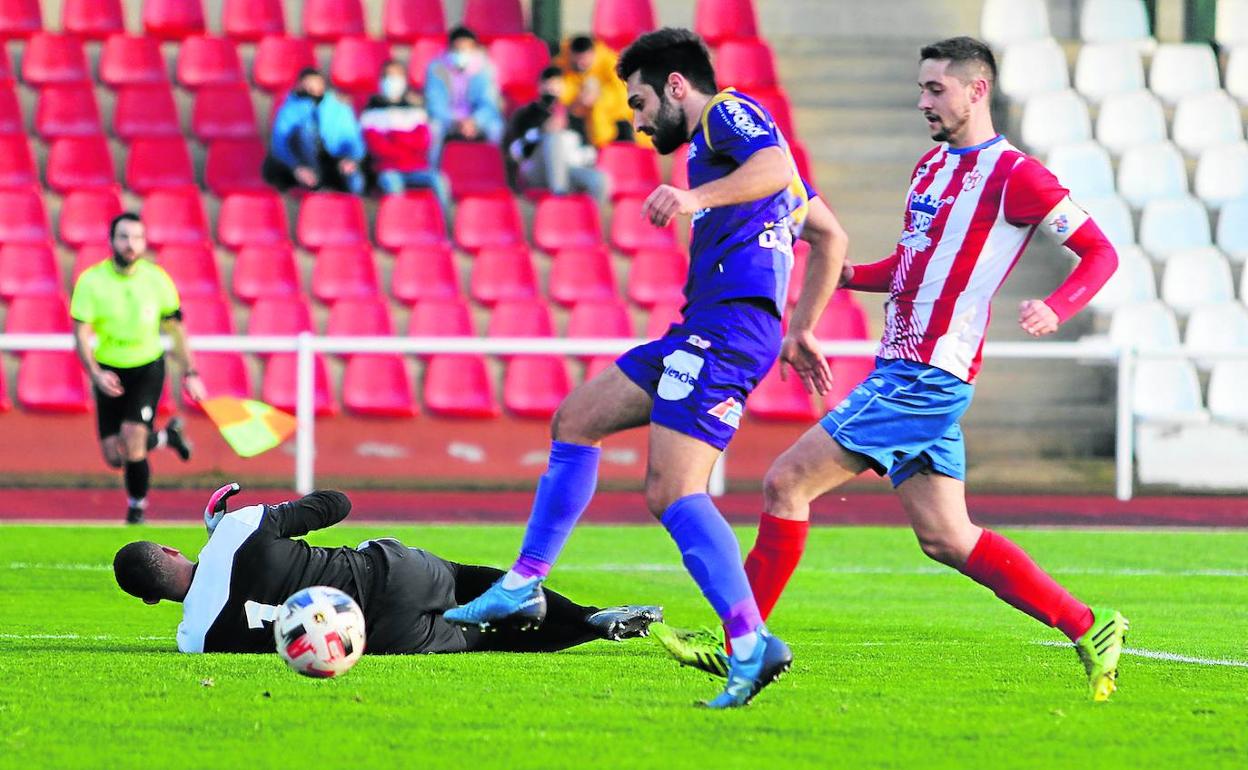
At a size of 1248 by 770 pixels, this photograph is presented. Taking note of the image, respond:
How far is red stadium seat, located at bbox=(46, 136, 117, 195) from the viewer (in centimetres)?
1622

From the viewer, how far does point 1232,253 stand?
16484 mm

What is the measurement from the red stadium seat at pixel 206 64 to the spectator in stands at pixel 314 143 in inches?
57.6

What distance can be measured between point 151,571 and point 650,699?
180 cm

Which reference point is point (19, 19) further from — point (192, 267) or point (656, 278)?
point (656, 278)

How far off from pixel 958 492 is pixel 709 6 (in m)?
13.0

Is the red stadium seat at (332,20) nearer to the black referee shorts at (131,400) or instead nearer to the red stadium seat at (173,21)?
the red stadium seat at (173,21)

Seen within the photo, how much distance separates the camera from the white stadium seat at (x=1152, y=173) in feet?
55.9

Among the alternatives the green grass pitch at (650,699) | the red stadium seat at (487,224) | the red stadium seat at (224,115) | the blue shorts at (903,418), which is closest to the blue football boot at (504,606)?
the green grass pitch at (650,699)

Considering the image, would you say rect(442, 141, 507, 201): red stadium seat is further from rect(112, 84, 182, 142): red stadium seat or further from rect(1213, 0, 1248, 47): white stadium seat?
rect(1213, 0, 1248, 47): white stadium seat

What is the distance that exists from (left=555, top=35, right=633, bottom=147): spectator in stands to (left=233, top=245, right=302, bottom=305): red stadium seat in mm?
2667

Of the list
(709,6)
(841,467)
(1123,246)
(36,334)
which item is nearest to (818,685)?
(841,467)

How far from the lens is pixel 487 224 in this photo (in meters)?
16.0

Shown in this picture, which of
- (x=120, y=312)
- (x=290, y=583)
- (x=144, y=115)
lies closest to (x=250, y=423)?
(x=120, y=312)

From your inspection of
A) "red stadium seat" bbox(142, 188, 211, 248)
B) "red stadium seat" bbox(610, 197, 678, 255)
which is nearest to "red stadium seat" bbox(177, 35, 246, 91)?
"red stadium seat" bbox(142, 188, 211, 248)
